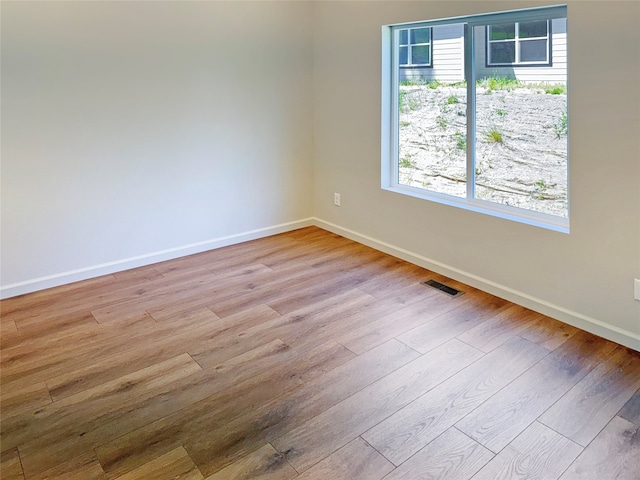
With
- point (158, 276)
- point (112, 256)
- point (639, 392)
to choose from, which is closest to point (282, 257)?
point (158, 276)

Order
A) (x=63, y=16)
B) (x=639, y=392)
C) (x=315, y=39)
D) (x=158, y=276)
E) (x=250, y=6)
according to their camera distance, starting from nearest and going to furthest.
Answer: (x=639, y=392) → (x=63, y=16) → (x=158, y=276) → (x=250, y=6) → (x=315, y=39)

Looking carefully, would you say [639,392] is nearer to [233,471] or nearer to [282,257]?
[233,471]

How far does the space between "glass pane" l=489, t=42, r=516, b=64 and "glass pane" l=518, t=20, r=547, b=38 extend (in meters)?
0.09

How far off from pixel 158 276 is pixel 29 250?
2.89 ft

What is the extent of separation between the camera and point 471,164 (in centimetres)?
349

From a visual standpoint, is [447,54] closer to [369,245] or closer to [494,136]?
[494,136]

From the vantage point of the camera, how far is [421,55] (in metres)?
3.75

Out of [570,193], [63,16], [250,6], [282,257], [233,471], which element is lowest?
[233,471]

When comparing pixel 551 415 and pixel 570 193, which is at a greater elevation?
pixel 570 193

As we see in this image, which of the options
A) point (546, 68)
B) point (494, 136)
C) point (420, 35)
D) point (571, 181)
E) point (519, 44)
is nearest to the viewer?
point (571, 181)

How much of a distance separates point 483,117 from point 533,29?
0.61m

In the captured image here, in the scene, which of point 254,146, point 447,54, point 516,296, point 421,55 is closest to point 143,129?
point 254,146

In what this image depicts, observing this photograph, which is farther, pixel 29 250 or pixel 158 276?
pixel 158 276

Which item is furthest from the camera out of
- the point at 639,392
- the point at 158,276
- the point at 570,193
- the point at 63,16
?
the point at 158,276
